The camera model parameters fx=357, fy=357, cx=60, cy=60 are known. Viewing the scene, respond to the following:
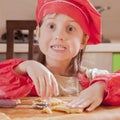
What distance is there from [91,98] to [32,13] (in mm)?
1702

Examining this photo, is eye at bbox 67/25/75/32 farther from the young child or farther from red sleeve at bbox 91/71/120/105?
red sleeve at bbox 91/71/120/105

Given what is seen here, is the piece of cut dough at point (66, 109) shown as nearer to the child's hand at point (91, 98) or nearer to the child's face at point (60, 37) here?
the child's hand at point (91, 98)

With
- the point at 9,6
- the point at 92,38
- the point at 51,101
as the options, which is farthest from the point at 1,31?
the point at 51,101

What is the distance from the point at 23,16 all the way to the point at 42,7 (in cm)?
148

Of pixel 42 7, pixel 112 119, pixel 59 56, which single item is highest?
pixel 42 7

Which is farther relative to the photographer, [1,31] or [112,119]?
[1,31]

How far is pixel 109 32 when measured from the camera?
2.57 metres

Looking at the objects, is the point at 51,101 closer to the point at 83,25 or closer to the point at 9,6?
the point at 83,25

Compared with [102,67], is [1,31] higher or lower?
higher

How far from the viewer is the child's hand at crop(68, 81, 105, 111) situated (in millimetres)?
812

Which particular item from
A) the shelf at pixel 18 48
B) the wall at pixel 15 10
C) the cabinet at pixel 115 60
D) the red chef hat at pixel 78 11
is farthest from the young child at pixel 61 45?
the wall at pixel 15 10

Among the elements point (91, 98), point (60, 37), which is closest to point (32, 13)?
point (60, 37)

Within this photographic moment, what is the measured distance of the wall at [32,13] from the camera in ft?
7.97

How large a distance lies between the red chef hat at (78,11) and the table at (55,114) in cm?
26
